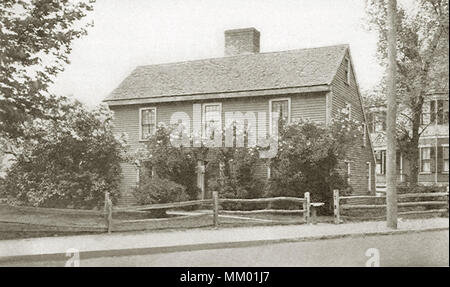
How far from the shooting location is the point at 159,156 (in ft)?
50.7

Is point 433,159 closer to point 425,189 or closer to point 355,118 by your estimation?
point 425,189

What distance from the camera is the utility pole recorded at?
843 cm

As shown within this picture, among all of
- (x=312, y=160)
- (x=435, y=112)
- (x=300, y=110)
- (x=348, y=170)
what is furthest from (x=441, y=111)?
(x=300, y=110)

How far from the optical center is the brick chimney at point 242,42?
18.2 metres

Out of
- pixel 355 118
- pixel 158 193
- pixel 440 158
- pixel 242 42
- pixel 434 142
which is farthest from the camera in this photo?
pixel 242 42

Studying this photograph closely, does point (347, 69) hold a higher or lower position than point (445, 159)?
higher

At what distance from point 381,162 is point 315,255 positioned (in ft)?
11.1

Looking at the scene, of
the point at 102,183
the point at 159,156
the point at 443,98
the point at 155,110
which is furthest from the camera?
the point at 155,110

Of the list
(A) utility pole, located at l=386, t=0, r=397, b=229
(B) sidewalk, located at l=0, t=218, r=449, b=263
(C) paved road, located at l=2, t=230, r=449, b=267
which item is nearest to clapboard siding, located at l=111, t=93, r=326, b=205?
(B) sidewalk, located at l=0, t=218, r=449, b=263

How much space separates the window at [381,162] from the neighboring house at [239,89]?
A: 2729 mm

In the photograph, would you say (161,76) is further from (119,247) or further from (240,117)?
(119,247)

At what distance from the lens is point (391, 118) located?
29.0ft
